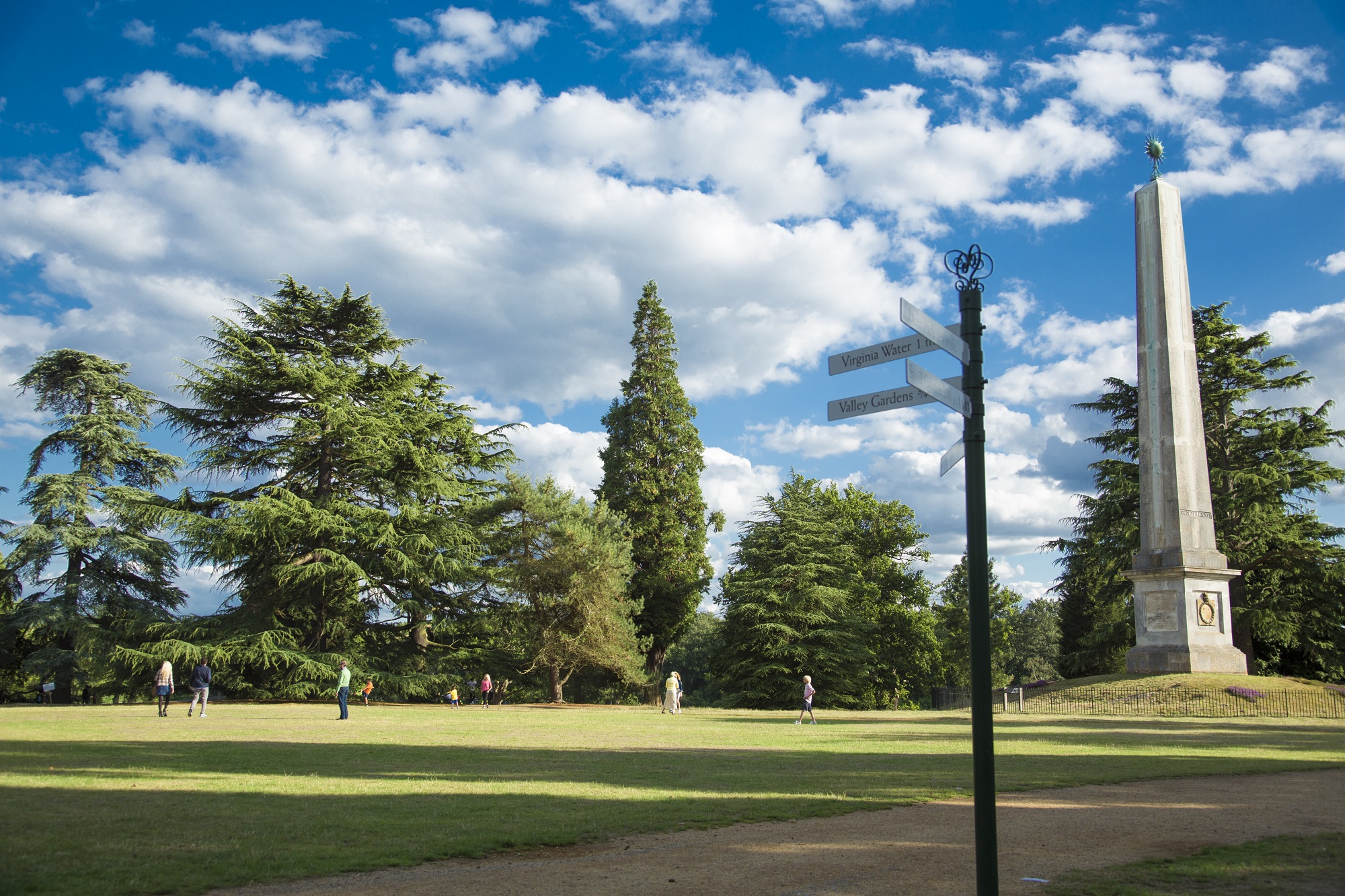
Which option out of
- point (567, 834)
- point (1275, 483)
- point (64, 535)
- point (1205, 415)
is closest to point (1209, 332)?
point (1205, 415)

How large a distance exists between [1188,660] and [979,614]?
92.1 ft

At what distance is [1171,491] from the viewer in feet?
95.0

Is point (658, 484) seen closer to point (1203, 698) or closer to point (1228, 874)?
point (1203, 698)

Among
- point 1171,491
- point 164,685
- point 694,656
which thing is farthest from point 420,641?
point 694,656

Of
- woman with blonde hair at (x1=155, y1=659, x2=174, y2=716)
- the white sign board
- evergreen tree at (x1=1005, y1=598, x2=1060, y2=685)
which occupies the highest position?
the white sign board

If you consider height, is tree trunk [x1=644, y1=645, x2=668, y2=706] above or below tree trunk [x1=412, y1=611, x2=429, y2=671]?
below

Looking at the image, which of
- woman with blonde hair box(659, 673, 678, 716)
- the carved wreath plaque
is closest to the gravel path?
the carved wreath plaque

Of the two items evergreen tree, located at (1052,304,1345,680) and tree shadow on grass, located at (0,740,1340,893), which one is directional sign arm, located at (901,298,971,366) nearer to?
tree shadow on grass, located at (0,740,1340,893)

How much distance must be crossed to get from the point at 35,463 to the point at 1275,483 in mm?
51387

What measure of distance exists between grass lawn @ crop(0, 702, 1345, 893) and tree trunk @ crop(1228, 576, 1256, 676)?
42.0 ft

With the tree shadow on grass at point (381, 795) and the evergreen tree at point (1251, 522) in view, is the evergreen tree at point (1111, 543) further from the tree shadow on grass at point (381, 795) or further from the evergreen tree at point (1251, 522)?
the tree shadow on grass at point (381, 795)

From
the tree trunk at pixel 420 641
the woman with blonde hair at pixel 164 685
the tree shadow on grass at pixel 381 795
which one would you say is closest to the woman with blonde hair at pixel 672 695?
the tree trunk at pixel 420 641

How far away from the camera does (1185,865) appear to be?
22.7 feet

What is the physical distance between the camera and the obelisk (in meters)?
28.7
